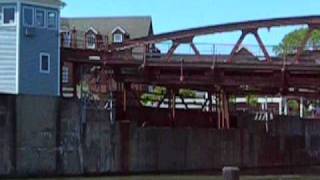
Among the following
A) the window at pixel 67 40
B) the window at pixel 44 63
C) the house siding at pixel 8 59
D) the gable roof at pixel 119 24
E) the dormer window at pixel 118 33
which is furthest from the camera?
the gable roof at pixel 119 24

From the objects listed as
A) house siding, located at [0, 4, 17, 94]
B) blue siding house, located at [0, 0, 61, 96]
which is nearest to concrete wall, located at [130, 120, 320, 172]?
blue siding house, located at [0, 0, 61, 96]

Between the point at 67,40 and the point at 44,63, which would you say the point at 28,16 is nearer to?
the point at 44,63

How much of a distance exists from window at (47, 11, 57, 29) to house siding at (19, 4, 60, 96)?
43cm

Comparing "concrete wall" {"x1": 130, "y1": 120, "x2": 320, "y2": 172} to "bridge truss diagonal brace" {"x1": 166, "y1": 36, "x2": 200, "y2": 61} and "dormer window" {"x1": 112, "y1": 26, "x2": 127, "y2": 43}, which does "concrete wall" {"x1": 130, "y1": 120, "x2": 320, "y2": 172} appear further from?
"dormer window" {"x1": 112, "y1": 26, "x2": 127, "y2": 43}

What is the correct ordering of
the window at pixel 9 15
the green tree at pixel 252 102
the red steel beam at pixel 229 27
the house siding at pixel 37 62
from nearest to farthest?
the window at pixel 9 15 → the house siding at pixel 37 62 → the red steel beam at pixel 229 27 → the green tree at pixel 252 102

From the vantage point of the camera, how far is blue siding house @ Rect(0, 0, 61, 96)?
68.9m

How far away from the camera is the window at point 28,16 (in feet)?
226

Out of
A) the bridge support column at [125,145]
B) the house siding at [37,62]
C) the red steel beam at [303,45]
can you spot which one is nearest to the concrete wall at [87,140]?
the bridge support column at [125,145]

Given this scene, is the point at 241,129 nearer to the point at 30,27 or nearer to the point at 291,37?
the point at 30,27

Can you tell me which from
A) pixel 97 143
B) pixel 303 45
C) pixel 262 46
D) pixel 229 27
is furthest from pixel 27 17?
pixel 303 45

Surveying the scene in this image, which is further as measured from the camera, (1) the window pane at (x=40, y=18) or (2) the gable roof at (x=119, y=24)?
(2) the gable roof at (x=119, y=24)

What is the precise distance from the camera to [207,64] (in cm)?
7256

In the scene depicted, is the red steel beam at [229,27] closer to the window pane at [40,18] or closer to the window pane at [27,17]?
the window pane at [40,18]

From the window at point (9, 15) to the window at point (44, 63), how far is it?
3.83 m
